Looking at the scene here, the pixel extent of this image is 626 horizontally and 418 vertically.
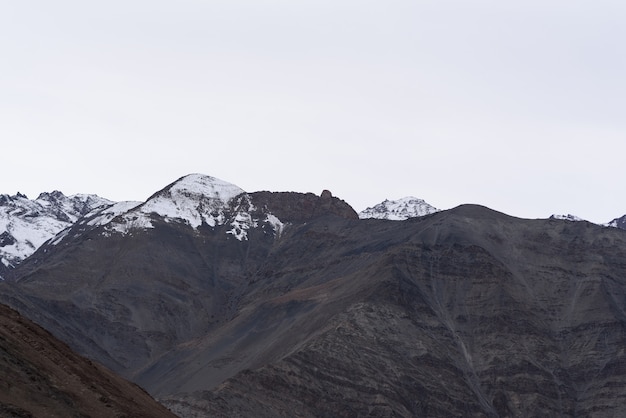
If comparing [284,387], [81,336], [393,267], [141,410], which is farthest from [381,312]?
[141,410]

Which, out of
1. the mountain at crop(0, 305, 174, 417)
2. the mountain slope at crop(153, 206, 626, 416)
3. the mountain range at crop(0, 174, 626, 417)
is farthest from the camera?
the mountain range at crop(0, 174, 626, 417)

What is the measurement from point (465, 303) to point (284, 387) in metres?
46.5

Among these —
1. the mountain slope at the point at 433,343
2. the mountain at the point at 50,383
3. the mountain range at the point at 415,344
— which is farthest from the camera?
the mountain range at the point at 415,344

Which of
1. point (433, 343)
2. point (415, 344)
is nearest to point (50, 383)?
point (415, 344)

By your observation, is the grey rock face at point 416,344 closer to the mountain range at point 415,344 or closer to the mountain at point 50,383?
the mountain range at point 415,344

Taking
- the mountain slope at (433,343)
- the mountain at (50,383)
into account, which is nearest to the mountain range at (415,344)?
the mountain slope at (433,343)

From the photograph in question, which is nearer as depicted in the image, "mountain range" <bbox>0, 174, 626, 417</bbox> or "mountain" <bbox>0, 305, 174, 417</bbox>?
"mountain" <bbox>0, 305, 174, 417</bbox>

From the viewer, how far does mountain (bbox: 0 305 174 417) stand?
45781 mm

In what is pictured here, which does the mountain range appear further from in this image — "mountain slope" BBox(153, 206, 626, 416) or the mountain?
the mountain

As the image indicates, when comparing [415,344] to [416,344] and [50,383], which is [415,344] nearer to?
[416,344]

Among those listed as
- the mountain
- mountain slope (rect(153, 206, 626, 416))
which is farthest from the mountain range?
the mountain

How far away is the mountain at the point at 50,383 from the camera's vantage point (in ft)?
150

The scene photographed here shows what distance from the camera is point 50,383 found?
48.8m

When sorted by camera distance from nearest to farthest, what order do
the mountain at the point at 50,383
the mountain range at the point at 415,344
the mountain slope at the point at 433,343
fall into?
the mountain at the point at 50,383
the mountain slope at the point at 433,343
the mountain range at the point at 415,344
